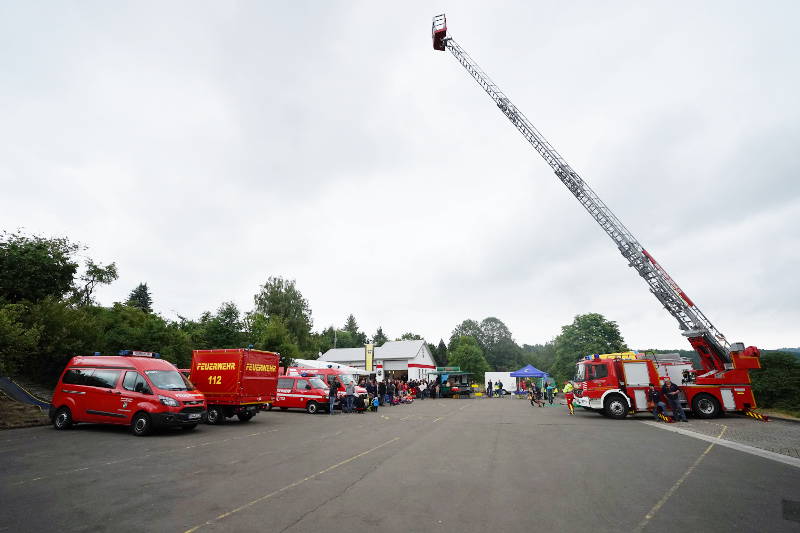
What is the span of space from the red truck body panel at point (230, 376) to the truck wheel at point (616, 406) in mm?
14663

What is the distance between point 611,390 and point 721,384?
169 inches

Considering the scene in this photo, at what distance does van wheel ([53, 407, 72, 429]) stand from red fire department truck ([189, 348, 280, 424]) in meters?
3.66

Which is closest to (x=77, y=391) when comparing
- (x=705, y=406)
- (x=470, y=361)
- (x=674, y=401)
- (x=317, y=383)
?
(x=317, y=383)

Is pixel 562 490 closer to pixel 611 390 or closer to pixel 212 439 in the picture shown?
pixel 212 439

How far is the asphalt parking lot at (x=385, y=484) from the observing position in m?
4.81

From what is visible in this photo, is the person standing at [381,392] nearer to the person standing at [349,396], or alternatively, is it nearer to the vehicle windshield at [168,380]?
the person standing at [349,396]

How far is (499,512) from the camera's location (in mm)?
5137

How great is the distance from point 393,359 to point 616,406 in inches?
1722

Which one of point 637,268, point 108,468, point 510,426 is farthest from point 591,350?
point 108,468

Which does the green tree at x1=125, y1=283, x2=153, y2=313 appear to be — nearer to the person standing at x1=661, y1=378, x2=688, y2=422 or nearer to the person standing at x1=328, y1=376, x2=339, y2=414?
the person standing at x1=328, y1=376, x2=339, y2=414

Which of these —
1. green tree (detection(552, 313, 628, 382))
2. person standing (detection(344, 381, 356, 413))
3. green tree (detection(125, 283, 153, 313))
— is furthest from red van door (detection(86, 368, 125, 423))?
green tree (detection(125, 283, 153, 313))

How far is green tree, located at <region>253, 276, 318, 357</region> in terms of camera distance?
177 feet

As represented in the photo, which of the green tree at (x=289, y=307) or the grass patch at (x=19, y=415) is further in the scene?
the green tree at (x=289, y=307)

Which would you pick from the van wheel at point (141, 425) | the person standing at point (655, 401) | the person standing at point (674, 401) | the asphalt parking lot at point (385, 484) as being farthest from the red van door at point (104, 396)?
the person standing at point (674, 401)
